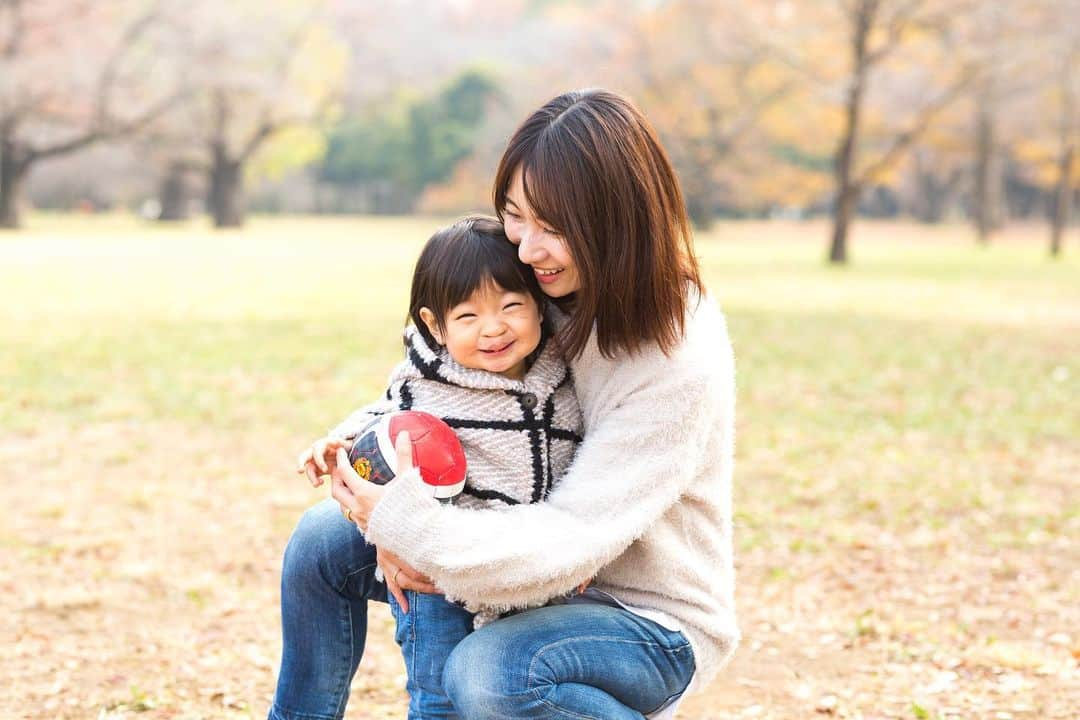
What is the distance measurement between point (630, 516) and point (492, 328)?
449 mm

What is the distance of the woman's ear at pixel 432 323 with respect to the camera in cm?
233

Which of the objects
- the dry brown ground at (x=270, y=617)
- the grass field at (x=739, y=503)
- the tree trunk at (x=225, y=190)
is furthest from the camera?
the tree trunk at (x=225, y=190)

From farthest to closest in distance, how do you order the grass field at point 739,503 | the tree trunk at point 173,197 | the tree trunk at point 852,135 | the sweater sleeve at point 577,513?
the tree trunk at point 173,197
the tree trunk at point 852,135
the grass field at point 739,503
the sweater sleeve at point 577,513

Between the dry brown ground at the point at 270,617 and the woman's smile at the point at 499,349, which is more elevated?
the woman's smile at the point at 499,349

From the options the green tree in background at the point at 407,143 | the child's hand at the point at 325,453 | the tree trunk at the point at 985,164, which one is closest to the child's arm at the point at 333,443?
the child's hand at the point at 325,453

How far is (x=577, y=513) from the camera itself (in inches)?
82.8

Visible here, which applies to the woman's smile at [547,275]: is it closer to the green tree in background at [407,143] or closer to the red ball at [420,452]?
the red ball at [420,452]

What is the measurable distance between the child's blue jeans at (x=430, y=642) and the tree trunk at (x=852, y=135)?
777 inches

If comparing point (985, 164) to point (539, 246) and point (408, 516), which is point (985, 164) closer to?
point (539, 246)

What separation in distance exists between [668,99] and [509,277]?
3570 centimetres

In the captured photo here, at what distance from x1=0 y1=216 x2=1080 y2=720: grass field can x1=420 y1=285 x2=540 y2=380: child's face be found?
1387 mm

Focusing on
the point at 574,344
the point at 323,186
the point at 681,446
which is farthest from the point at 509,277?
the point at 323,186

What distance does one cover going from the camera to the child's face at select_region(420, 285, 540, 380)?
2236mm

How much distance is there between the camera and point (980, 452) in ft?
21.1
